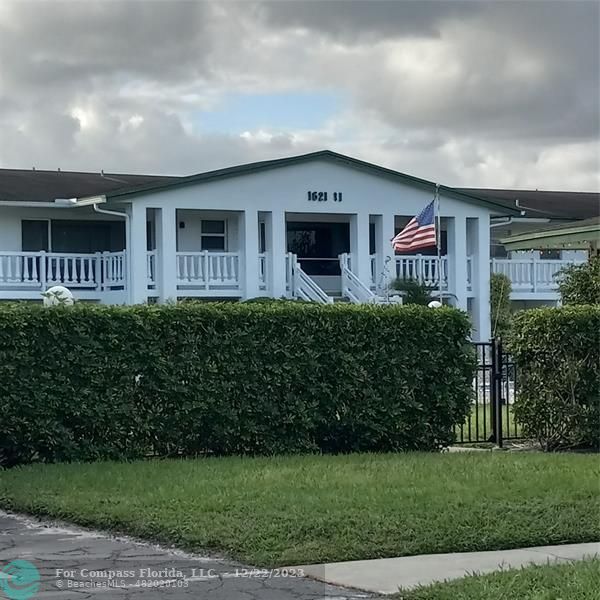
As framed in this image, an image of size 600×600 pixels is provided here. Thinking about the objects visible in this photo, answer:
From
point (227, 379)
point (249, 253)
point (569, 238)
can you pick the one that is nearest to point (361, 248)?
point (249, 253)

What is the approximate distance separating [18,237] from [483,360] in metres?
17.9

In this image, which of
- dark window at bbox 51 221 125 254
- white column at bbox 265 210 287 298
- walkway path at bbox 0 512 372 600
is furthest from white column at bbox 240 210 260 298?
walkway path at bbox 0 512 372 600

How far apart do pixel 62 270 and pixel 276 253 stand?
19.2ft

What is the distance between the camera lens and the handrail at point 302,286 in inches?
1123

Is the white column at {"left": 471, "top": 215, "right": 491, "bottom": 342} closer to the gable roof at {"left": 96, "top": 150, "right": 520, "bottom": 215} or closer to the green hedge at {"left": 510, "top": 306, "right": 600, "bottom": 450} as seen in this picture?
the gable roof at {"left": 96, "top": 150, "right": 520, "bottom": 215}

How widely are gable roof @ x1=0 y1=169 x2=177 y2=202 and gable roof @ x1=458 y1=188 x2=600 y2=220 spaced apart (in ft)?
36.6

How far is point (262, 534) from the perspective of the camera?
803cm

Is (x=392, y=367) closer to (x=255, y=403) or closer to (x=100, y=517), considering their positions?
(x=255, y=403)

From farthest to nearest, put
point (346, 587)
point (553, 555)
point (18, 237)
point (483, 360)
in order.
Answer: point (18, 237) → point (483, 360) → point (553, 555) → point (346, 587)

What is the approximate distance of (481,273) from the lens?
31094 millimetres

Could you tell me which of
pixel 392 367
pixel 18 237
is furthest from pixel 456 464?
pixel 18 237

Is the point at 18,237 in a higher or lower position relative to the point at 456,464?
higher

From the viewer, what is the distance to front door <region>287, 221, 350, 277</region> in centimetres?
3203

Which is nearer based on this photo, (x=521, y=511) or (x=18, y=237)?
(x=521, y=511)
